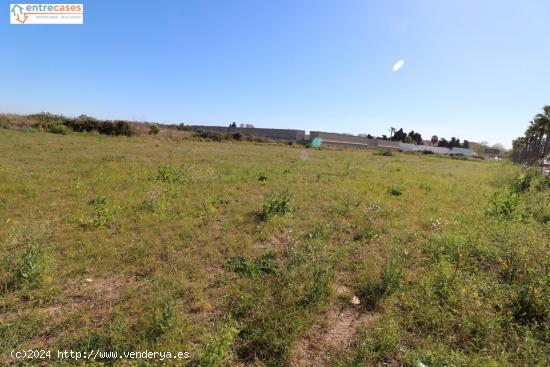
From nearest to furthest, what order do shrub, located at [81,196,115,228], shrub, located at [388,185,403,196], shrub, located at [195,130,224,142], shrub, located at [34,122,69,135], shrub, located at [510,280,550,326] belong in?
shrub, located at [510,280,550,326] → shrub, located at [81,196,115,228] → shrub, located at [388,185,403,196] → shrub, located at [34,122,69,135] → shrub, located at [195,130,224,142]

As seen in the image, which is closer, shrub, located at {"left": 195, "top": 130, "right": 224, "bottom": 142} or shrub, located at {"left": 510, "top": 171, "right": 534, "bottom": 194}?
shrub, located at {"left": 510, "top": 171, "right": 534, "bottom": 194}

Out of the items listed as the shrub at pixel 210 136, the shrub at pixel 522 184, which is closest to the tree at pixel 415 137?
the shrub at pixel 210 136

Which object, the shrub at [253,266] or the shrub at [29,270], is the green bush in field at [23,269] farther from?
the shrub at [253,266]

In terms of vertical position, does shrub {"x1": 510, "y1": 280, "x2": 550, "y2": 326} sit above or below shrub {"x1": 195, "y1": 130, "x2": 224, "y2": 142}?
below

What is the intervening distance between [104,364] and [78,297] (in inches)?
51.5

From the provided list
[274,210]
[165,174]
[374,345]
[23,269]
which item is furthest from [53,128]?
[374,345]

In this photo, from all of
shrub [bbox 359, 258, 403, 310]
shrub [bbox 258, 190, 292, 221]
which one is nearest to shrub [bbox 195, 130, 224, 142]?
shrub [bbox 258, 190, 292, 221]

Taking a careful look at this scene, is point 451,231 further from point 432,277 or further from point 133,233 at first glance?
point 133,233

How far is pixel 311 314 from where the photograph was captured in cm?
327

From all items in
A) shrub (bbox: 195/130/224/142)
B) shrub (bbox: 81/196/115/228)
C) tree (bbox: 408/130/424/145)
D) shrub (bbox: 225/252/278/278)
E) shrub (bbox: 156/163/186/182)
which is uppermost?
tree (bbox: 408/130/424/145)

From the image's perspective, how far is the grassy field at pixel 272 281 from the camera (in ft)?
9.25

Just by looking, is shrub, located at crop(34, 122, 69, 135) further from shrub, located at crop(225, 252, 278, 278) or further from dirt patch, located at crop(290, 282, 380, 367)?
dirt patch, located at crop(290, 282, 380, 367)

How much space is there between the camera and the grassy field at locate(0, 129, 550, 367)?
2.82 metres

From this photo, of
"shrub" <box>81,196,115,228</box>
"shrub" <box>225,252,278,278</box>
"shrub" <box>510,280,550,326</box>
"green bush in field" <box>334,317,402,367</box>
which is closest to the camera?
"green bush in field" <box>334,317,402,367</box>
